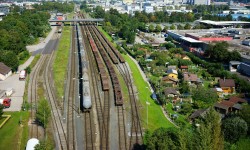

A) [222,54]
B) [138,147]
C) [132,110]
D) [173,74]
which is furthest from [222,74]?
[138,147]

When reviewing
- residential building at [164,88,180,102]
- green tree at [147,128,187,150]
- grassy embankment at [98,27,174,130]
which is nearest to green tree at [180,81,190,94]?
residential building at [164,88,180,102]

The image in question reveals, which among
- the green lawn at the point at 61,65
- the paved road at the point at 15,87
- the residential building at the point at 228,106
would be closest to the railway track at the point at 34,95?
the paved road at the point at 15,87

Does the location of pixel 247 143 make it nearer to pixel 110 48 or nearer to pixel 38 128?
pixel 38 128

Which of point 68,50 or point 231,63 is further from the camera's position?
point 68,50

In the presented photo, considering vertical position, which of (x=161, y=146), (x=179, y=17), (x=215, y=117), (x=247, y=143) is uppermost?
(x=179, y=17)

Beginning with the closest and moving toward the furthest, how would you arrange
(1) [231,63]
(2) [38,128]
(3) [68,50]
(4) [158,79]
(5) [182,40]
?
(2) [38,128] → (4) [158,79] → (1) [231,63] → (3) [68,50] → (5) [182,40]

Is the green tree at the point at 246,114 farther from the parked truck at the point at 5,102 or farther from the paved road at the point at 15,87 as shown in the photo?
the parked truck at the point at 5,102

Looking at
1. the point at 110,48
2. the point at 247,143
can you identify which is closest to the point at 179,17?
the point at 110,48
